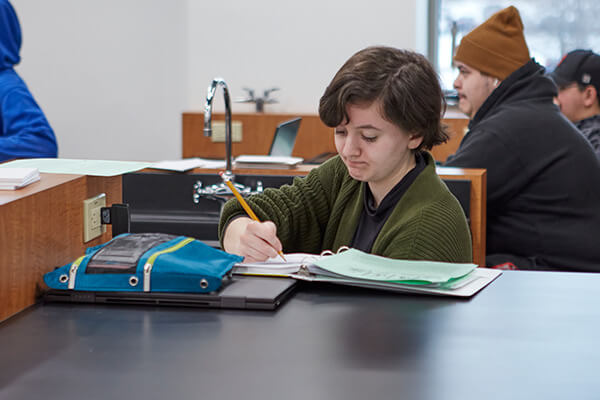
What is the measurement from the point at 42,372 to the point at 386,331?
16.2 inches

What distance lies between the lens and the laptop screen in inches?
107

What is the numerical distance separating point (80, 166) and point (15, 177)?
240 mm

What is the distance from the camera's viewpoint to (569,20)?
414 centimetres

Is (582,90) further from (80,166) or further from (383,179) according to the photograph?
(80,166)

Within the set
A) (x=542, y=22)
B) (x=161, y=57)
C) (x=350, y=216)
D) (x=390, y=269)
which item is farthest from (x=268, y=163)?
(x=542, y=22)

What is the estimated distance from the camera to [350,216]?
1607 millimetres

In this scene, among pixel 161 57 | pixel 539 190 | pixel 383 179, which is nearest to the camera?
pixel 383 179

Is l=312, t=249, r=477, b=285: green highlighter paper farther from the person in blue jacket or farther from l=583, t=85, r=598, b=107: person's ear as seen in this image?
l=583, t=85, r=598, b=107: person's ear

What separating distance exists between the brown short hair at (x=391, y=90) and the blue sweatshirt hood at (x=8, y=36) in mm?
1937

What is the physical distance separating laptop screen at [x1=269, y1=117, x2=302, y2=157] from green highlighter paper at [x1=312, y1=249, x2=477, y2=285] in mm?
1500

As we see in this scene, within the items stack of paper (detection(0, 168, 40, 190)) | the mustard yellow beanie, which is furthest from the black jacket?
stack of paper (detection(0, 168, 40, 190))

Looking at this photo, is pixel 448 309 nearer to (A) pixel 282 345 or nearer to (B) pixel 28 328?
(A) pixel 282 345

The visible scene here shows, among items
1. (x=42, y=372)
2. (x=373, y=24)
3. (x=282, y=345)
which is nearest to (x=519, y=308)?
(x=282, y=345)

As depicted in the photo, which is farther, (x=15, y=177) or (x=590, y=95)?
(x=590, y=95)
